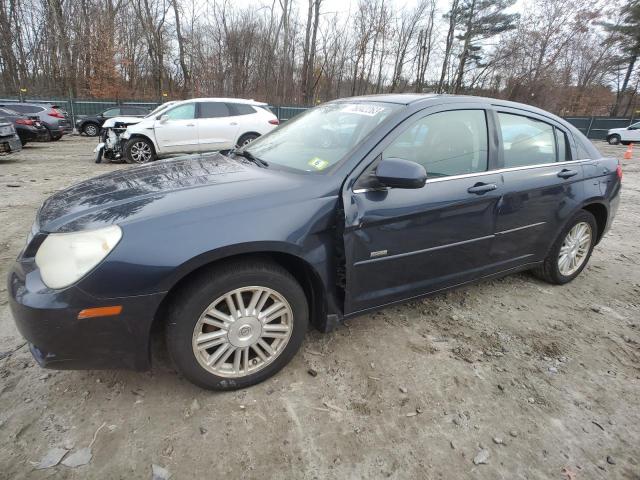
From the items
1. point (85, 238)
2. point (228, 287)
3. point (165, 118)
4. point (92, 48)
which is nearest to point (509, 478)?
point (228, 287)

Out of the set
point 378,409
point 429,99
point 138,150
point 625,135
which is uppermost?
point 625,135

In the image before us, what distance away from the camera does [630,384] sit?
236cm

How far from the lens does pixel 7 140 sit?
9289 millimetres

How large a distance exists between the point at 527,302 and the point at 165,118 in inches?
372

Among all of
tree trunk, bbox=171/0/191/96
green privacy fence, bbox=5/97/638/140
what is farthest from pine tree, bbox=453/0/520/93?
tree trunk, bbox=171/0/191/96

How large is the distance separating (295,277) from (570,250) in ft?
9.16

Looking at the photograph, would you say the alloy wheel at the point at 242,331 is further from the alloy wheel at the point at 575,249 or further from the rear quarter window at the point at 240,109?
the rear quarter window at the point at 240,109

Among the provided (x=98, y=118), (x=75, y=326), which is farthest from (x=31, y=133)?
(x=75, y=326)

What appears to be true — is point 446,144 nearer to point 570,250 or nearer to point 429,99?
point 429,99

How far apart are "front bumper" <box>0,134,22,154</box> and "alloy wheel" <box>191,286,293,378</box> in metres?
10.5

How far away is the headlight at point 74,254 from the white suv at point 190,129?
8.25 metres

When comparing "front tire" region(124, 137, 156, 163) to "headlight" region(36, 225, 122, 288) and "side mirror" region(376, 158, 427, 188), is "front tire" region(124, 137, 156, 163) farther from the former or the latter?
"side mirror" region(376, 158, 427, 188)

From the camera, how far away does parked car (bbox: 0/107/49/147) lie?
485 inches

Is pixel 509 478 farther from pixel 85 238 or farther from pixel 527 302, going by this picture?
pixel 85 238
